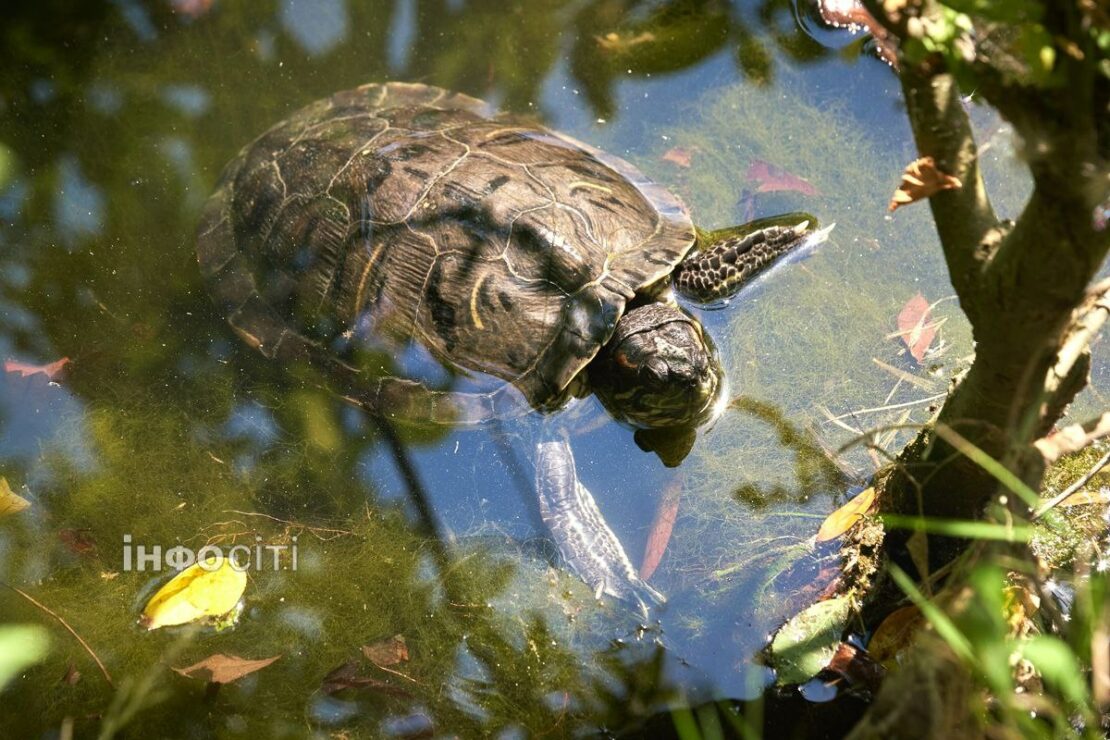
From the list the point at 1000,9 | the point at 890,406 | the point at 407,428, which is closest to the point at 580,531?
the point at 407,428

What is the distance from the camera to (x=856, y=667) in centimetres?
317

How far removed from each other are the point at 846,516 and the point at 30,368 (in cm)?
409

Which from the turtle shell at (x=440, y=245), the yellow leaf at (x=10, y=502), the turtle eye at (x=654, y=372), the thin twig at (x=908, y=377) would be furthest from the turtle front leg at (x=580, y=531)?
the yellow leaf at (x=10, y=502)

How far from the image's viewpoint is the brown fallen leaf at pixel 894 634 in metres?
3.05

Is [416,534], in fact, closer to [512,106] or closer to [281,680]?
[281,680]

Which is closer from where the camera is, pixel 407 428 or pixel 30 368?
pixel 407 428

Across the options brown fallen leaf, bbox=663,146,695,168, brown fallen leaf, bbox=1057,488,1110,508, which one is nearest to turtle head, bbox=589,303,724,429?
brown fallen leaf, bbox=663,146,695,168

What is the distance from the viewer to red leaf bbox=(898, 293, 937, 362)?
13.6 ft

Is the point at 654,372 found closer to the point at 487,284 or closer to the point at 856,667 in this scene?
the point at 487,284

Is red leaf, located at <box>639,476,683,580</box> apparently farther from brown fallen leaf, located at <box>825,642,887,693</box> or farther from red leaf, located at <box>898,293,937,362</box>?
red leaf, located at <box>898,293,937,362</box>

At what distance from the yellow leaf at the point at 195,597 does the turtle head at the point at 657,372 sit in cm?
192

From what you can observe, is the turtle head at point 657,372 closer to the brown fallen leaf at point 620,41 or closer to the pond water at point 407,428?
the pond water at point 407,428

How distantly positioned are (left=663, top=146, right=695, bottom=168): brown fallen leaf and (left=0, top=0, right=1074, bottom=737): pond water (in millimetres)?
21

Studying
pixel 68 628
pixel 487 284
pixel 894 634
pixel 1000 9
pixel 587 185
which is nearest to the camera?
pixel 1000 9
